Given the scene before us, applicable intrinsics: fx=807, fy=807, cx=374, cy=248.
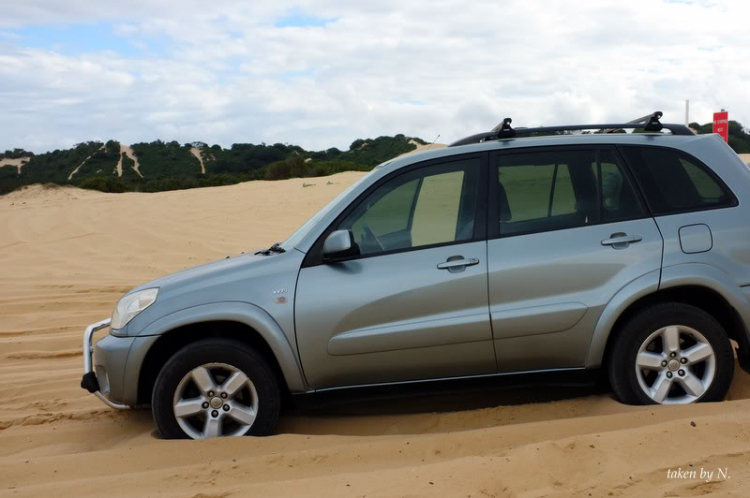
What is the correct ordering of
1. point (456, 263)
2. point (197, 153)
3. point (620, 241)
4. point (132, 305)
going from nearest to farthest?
1. point (456, 263)
2. point (620, 241)
3. point (132, 305)
4. point (197, 153)

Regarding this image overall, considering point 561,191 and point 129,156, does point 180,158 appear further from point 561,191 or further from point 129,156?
point 561,191

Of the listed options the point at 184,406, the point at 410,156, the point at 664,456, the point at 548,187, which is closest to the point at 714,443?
the point at 664,456

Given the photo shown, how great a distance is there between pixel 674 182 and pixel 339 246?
211 centimetres

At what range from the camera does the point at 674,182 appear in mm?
4949

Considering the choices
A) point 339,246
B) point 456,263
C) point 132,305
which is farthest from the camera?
point 132,305

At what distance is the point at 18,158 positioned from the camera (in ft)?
178

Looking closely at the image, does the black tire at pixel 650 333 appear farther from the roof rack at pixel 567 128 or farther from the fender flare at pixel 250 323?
the fender flare at pixel 250 323

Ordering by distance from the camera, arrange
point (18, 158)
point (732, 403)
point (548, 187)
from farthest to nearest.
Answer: point (18, 158) → point (548, 187) → point (732, 403)

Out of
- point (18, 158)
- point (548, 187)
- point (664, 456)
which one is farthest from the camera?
point (18, 158)

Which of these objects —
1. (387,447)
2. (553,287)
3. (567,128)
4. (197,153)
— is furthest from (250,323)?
(197,153)

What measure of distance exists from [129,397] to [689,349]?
3331 millimetres

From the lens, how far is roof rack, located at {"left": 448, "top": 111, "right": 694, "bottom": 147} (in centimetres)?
512

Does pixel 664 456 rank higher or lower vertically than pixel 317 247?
lower

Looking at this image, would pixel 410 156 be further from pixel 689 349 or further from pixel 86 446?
pixel 86 446
